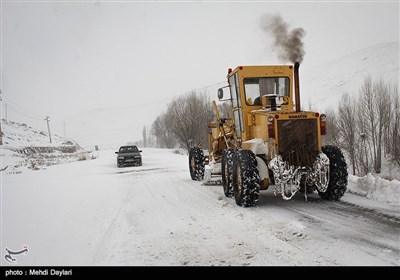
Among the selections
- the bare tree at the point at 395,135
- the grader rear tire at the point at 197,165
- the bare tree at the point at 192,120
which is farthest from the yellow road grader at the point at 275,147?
the bare tree at the point at 192,120

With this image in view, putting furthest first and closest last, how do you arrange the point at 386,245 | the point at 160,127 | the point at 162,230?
the point at 160,127 < the point at 162,230 < the point at 386,245

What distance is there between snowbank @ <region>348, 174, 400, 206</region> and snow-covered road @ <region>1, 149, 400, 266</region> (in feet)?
1.11

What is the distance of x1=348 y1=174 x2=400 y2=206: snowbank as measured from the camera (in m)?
6.66

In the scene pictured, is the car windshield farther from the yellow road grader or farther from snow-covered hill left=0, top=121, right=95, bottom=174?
the yellow road grader

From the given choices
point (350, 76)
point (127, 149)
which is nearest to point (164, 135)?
point (127, 149)

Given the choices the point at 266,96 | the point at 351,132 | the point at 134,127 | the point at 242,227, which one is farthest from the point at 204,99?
the point at 134,127

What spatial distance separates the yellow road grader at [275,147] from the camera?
663 centimetres

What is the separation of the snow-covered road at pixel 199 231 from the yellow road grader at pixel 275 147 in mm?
420

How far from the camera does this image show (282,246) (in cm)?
429

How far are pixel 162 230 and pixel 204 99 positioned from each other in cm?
3592

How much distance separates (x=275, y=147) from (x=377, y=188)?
262 centimetres

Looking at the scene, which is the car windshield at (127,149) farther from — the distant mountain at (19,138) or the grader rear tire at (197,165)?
the distant mountain at (19,138)

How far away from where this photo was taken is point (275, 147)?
6.73 meters
